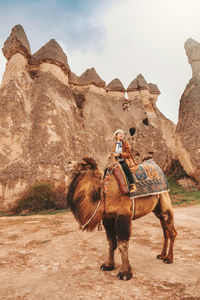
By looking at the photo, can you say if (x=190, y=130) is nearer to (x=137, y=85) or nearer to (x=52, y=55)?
(x=137, y=85)

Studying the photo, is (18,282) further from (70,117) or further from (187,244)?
(70,117)

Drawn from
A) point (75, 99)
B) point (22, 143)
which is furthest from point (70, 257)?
A: point (75, 99)

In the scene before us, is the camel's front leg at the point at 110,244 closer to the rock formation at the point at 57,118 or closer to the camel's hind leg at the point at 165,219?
the camel's hind leg at the point at 165,219

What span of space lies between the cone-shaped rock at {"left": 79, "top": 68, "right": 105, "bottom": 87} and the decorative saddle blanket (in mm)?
25801

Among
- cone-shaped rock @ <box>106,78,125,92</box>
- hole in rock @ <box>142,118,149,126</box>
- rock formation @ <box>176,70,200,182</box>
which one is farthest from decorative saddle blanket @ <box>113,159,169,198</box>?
cone-shaped rock @ <box>106,78,125,92</box>

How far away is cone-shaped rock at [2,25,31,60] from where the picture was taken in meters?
20.9

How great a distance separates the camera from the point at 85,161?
11.1 ft

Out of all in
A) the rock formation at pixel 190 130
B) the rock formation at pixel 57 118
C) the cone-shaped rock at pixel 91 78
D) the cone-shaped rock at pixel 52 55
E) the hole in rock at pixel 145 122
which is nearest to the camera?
the rock formation at pixel 57 118

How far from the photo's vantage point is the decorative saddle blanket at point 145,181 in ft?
11.0

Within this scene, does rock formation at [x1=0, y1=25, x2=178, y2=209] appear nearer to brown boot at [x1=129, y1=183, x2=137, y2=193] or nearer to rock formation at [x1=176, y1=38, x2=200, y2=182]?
rock formation at [x1=176, y1=38, x2=200, y2=182]

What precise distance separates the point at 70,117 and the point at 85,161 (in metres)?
18.4

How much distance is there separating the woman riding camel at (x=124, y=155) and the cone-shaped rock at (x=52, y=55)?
72.3 ft

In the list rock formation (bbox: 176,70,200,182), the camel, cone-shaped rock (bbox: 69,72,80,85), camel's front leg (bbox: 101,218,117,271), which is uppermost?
cone-shaped rock (bbox: 69,72,80,85)

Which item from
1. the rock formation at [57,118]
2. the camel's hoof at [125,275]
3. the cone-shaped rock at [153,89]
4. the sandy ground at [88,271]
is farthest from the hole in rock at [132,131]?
the camel's hoof at [125,275]
